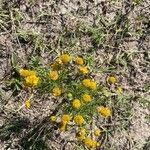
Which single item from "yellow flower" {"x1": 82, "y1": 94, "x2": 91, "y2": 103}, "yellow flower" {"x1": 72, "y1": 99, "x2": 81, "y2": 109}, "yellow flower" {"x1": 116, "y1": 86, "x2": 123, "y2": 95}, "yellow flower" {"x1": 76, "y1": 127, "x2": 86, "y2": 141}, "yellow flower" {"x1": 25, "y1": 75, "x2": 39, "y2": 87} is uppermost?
"yellow flower" {"x1": 25, "y1": 75, "x2": 39, "y2": 87}

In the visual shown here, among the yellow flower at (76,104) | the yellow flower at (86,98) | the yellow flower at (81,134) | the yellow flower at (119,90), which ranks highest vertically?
the yellow flower at (86,98)

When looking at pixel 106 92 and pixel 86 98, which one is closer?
pixel 86 98

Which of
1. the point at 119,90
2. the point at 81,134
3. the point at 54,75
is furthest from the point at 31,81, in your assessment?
the point at 119,90

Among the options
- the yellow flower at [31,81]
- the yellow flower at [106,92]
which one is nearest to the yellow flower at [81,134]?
the yellow flower at [106,92]

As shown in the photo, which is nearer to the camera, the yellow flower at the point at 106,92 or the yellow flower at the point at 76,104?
the yellow flower at the point at 76,104

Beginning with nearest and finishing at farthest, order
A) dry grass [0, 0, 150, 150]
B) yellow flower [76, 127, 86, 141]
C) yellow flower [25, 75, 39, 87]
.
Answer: yellow flower [25, 75, 39, 87]
yellow flower [76, 127, 86, 141]
dry grass [0, 0, 150, 150]

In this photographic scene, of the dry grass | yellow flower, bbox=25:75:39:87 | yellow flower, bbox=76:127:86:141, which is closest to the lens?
yellow flower, bbox=25:75:39:87

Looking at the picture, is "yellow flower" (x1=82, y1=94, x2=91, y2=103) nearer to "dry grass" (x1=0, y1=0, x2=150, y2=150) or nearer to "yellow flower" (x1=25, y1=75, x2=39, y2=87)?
"yellow flower" (x1=25, y1=75, x2=39, y2=87)

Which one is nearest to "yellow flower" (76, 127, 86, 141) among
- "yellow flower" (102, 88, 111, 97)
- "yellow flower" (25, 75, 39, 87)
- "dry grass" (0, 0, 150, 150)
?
"dry grass" (0, 0, 150, 150)

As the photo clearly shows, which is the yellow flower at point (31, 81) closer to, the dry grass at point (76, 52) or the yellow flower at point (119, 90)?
the dry grass at point (76, 52)

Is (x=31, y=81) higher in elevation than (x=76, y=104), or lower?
higher

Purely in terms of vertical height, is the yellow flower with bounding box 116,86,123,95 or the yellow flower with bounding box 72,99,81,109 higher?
the yellow flower with bounding box 72,99,81,109

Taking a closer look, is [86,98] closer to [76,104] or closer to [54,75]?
[76,104]
